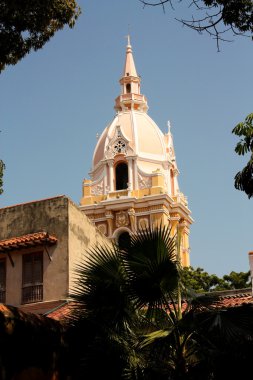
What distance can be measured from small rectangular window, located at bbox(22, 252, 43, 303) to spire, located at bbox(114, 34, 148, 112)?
95.5ft

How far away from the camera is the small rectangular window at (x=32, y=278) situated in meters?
20.3

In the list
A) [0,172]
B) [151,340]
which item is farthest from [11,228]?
[151,340]

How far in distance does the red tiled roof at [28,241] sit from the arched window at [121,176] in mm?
24287

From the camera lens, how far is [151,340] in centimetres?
1023

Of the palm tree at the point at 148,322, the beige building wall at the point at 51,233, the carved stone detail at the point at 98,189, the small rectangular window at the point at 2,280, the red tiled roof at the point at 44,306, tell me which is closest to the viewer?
the palm tree at the point at 148,322

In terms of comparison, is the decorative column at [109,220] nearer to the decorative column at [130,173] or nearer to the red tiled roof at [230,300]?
the decorative column at [130,173]

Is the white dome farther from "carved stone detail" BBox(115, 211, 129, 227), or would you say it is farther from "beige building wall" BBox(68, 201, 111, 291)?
"beige building wall" BBox(68, 201, 111, 291)

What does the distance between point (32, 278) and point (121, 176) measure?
82.9 feet

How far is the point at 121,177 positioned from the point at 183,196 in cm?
434

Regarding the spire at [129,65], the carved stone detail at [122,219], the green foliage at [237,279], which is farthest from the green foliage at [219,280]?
the spire at [129,65]

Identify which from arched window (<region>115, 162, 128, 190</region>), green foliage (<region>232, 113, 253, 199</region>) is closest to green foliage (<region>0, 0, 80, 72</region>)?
green foliage (<region>232, 113, 253, 199</region>)

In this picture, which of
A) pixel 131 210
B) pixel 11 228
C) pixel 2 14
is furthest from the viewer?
pixel 131 210

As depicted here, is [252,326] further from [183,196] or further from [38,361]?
[183,196]

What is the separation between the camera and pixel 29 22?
12430 mm
